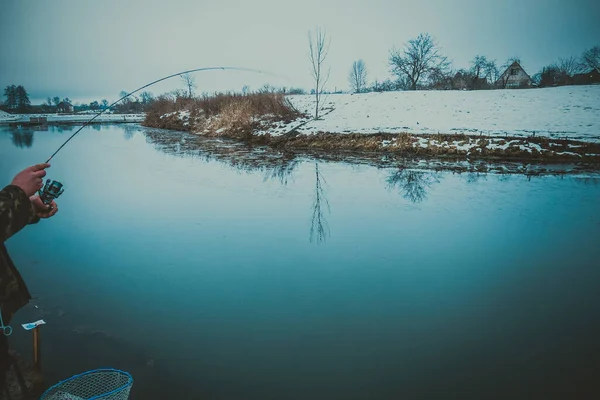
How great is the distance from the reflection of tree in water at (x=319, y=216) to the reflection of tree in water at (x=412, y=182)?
7.29 ft

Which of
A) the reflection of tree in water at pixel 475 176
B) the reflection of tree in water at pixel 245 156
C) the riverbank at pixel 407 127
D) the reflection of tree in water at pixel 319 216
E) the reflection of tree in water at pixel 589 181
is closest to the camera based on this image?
the reflection of tree in water at pixel 319 216

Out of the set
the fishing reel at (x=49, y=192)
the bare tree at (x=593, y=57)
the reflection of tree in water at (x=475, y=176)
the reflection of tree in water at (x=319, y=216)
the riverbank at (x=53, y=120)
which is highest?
the bare tree at (x=593, y=57)

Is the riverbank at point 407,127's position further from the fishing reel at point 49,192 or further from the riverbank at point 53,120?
the riverbank at point 53,120

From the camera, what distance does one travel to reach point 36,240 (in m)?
6.91

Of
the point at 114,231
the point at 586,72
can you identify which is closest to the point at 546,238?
the point at 114,231

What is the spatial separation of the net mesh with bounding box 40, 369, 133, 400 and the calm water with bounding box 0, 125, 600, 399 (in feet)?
1.02

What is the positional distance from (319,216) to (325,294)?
3.51 meters

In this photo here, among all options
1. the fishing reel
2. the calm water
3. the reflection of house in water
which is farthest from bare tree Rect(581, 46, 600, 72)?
the fishing reel

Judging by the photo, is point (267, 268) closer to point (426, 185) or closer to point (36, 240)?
point (36, 240)

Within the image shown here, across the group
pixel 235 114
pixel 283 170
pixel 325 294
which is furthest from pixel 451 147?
pixel 235 114

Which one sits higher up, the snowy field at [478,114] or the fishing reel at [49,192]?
the snowy field at [478,114]

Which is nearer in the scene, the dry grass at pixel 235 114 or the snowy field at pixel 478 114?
the snowy field at pixel 478 114

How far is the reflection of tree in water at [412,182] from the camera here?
32.7ft

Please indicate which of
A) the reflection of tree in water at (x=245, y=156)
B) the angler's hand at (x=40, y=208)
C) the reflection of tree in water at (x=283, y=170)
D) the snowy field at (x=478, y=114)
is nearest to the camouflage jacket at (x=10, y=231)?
the angler's hand at (x=40, y=208)
